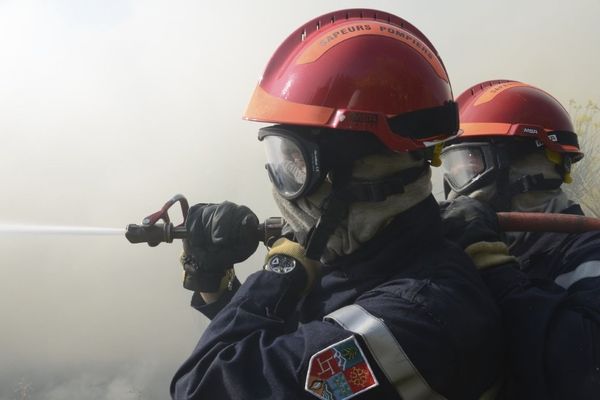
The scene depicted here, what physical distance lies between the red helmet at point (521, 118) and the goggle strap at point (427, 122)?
1.13 m

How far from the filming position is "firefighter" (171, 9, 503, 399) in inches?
56.9

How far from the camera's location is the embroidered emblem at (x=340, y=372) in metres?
1.42

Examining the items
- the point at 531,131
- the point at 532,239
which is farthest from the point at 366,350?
the point at 531,131

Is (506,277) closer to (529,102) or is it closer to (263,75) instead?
(263,75)

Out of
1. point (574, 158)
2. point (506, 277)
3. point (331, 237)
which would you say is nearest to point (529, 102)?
point (574, 158)

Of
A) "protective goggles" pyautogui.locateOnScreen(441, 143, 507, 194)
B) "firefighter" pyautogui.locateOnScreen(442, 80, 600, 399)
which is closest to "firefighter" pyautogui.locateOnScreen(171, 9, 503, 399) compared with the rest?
"firefighter" pyautogui.locateOnScreen(442, 80, 600, 399)

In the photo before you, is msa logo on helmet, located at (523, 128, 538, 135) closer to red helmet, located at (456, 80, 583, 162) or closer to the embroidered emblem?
red helmet, located at (456, 80, 583, 162)

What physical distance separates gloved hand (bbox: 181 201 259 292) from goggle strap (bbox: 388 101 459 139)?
757 mm

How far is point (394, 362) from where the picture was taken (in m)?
1.42

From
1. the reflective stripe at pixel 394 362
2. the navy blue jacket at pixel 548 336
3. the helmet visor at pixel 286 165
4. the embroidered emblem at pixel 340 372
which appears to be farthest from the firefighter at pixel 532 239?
the helmet visor at pixel 286 165

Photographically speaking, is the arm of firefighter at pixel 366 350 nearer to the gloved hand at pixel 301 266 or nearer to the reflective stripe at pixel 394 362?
the reflective stripe at pixel 394 362

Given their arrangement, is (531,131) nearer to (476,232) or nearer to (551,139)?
(551,139)

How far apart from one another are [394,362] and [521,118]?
2002 mm

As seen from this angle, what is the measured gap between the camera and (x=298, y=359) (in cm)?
147
